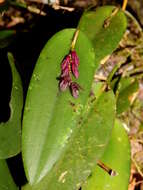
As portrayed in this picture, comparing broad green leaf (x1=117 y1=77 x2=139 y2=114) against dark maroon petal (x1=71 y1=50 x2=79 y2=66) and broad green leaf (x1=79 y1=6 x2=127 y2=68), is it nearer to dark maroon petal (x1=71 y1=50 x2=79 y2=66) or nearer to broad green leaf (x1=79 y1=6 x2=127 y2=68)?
broad green leaf (x1=79 y1=6 x2=127 y2=68)

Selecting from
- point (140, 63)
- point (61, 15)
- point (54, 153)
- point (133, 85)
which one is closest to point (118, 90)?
point (133, 85)

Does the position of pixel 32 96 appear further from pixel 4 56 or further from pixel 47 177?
pixel 4 56

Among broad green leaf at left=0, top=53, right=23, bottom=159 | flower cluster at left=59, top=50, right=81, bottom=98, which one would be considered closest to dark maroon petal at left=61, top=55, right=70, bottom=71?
flower cluster at left=59, top=50, right=81, bottom=98

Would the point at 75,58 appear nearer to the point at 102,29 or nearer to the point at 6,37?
the point at 102,29

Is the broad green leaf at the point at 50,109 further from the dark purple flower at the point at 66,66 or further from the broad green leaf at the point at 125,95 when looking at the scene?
the broad green leaf at the point at 125,95

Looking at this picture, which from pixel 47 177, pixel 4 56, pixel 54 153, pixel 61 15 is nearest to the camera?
pixel 54 153

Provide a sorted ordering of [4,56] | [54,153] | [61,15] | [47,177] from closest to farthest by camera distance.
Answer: [54,153], [47,177], [4,56], [61,15]
